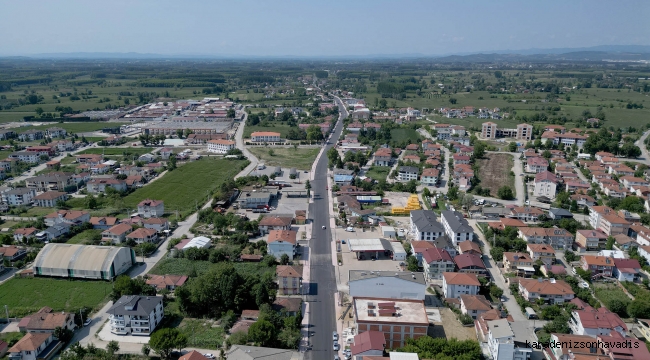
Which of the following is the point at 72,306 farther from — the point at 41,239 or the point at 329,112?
the point at 329,112

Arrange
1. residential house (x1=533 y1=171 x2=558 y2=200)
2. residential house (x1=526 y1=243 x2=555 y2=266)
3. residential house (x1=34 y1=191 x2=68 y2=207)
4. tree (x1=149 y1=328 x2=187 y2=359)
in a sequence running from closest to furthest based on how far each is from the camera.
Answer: tree (x1=149 y1=328 x2=187 y2=359) → residential house (x1=526 y1=243 x2=555 y2=266) → residential house (x1=34 y1=191 x2=68 y2=207) → residential house (x1=533 y1=171 x2=558 y2=200)

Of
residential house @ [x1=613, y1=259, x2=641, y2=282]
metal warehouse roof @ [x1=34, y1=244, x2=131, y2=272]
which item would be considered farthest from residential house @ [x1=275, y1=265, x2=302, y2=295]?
residential house @ [x1=613, y1=259, x2=641, y2=282]

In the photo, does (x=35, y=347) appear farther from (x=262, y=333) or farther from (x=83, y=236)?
(x=83, y=236)

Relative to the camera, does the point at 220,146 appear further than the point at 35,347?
Yes

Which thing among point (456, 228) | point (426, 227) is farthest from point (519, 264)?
point (426, 227)

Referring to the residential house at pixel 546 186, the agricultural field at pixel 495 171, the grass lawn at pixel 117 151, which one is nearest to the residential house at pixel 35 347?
the agricultural field at pixel 495 171

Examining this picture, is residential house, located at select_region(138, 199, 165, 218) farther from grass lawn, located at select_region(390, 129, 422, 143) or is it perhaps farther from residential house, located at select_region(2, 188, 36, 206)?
grass lawn, located at select_region(390, 129, 422, 143)

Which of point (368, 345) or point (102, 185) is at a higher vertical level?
point (102, 185)
